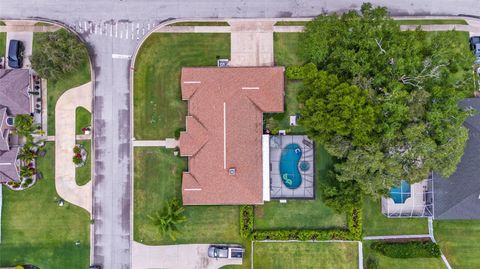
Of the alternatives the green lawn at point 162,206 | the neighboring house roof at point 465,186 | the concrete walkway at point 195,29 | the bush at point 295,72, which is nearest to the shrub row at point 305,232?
the green lawn at point 162,206

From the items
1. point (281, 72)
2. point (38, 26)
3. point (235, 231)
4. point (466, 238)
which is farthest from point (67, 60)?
point (466, 238)

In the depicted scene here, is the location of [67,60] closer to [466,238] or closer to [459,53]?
[459,53]

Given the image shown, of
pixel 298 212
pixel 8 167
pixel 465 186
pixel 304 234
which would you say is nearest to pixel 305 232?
pixel 304 234

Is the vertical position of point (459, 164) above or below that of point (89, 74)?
below

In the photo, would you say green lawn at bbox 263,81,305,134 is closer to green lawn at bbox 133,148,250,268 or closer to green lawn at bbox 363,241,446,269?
green lawn at bbox 133,148,250,268

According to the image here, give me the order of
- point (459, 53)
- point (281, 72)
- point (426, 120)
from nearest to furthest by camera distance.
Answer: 1. point (426, 120)
2. point (459, 53)
3. point (281, 72)

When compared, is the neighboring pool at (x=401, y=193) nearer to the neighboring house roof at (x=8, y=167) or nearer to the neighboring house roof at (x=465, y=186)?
the neighboring house roof at (x=465, y=186)

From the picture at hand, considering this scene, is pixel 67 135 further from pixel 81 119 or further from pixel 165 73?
pixel 165 73
